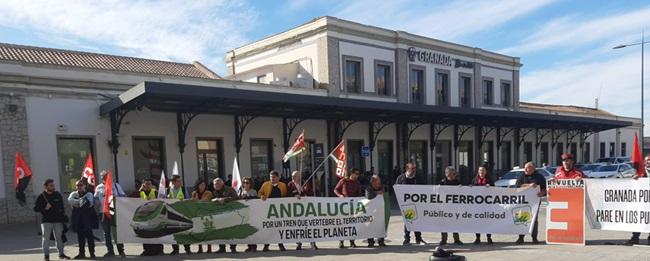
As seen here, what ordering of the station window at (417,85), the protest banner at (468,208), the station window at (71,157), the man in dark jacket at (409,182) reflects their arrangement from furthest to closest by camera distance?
the station window at (417,85) < the station window at (71,157) < the man in dark jacket at (409,182) < the protest banner at (468,208)

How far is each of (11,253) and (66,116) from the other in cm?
725

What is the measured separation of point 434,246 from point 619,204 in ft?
10.9

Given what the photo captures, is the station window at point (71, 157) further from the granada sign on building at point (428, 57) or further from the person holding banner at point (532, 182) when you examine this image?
the granada sign on building at point (428, 57)

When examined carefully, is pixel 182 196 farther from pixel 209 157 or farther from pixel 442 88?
pixel 442 88

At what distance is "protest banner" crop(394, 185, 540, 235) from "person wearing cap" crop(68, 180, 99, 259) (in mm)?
5877

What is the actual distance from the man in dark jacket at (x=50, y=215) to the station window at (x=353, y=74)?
18393 mm

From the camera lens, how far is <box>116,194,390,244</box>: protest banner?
8.88 metres

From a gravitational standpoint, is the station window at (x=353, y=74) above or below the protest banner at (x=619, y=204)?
above

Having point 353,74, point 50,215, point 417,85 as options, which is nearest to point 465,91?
point 417,85

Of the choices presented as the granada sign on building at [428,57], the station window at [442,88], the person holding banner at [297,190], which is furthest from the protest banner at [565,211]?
the station window at [442,88]

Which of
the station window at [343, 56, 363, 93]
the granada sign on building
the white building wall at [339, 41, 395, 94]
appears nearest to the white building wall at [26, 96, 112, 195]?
the white building wall at [339, 41, 395, 94]

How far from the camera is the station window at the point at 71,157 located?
16312 mm

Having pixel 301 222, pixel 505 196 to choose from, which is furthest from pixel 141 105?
pixel 505 196

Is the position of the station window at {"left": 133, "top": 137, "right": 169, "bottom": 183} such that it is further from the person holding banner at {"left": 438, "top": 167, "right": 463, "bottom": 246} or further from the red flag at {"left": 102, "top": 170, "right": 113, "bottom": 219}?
the person holding banner at {"left": 438, "top": 167, "right": 463, "bottom": 246}
